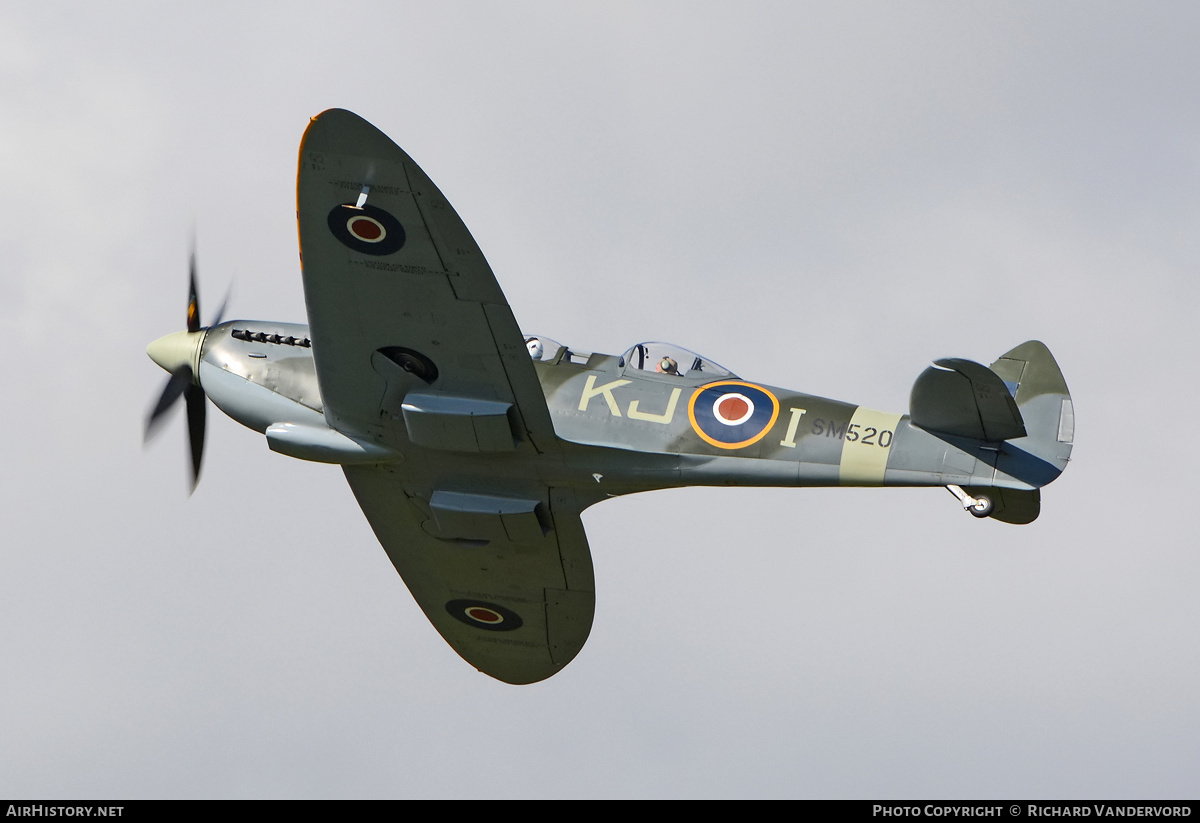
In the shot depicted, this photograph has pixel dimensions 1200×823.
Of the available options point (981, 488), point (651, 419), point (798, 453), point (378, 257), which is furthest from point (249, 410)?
point (981, 488)

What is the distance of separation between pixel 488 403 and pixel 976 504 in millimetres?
4698

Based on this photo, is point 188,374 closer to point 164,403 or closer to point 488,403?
point 164,403

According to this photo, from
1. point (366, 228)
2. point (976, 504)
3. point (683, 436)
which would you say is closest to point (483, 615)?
point (683, 436)

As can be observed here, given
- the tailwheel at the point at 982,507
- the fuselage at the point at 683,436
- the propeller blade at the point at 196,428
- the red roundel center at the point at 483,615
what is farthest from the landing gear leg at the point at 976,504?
the propeller blade at the point at 196,428

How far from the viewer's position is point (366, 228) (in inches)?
583

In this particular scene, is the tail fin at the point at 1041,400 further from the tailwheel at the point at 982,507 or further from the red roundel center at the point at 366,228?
the red roundel center at the point at 366,228

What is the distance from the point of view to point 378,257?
15.1 m

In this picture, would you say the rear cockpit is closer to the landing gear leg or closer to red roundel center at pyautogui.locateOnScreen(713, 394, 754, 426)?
red roundel center at pyautogui.locateOnScreen(713, 394, 754, 426)

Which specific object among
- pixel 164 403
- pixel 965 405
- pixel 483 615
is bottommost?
pixel 483 615

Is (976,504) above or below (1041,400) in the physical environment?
below

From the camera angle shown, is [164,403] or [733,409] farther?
[164,403]

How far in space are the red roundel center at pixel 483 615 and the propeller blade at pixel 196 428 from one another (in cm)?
362
